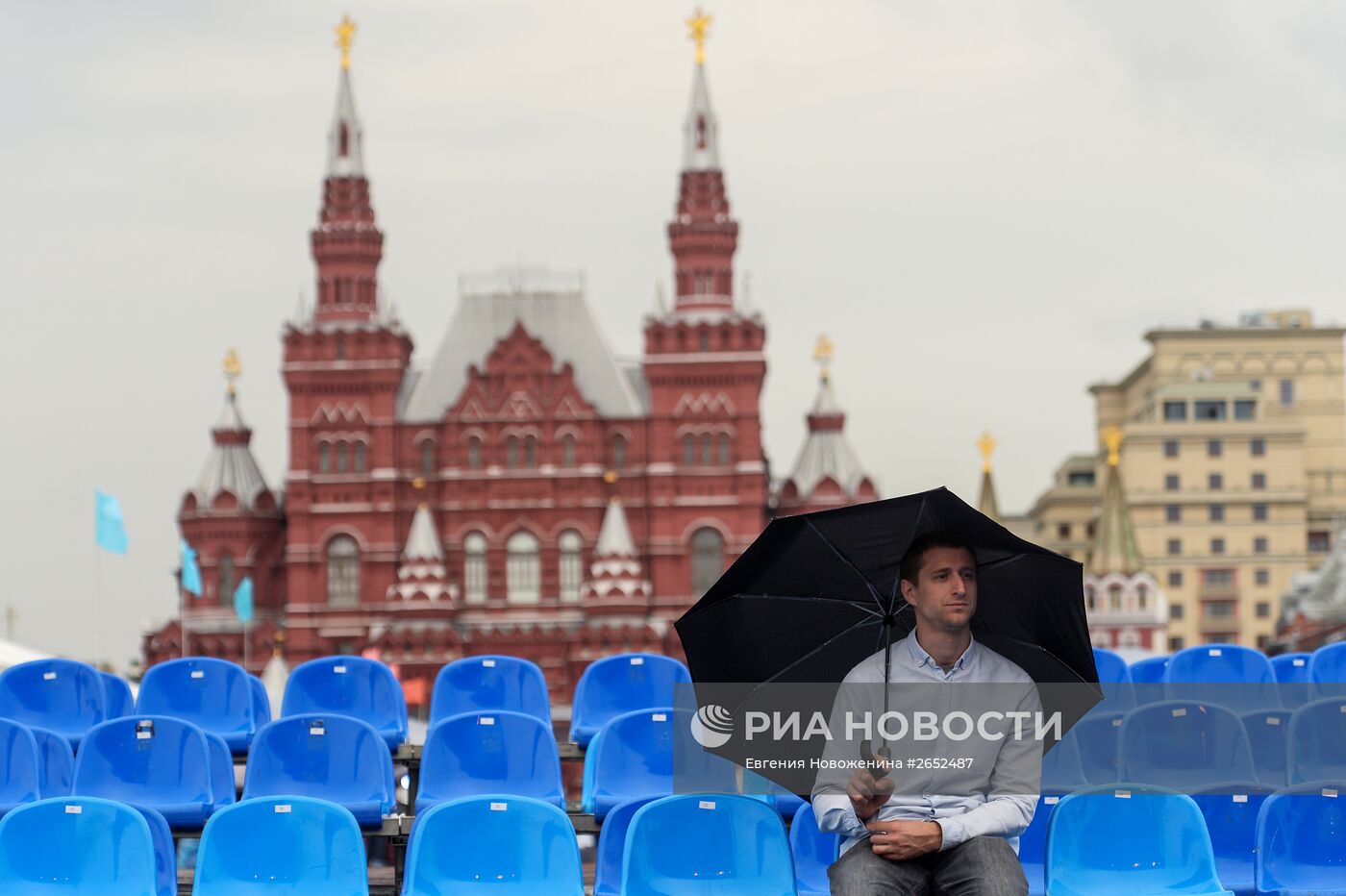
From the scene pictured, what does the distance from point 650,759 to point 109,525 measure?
2631cm

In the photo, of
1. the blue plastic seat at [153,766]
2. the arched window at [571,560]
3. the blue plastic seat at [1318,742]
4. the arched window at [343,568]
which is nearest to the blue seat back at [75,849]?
the blue plastic seat at [153,766]

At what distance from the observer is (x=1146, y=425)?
98188 mm

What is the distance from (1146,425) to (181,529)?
57.5m

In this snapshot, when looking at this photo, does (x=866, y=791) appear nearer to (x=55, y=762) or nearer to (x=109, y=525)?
(x=55, y=762)

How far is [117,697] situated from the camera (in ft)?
35.0

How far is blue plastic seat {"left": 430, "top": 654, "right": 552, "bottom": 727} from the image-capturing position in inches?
400

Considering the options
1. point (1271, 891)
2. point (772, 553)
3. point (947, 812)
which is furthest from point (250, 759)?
point (1271, 891)

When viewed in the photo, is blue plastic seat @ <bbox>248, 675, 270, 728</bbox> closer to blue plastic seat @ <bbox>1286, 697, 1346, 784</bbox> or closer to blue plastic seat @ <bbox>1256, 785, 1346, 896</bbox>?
blue plastic seat @ <bbox>1286, 697, 1346, 784</bbox>

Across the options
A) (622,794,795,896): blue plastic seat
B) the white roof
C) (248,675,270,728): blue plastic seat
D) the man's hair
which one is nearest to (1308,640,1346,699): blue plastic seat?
(622,794,795,896): blue plastic seat

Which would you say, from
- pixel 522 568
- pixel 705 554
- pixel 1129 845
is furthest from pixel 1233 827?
pixel 522 568

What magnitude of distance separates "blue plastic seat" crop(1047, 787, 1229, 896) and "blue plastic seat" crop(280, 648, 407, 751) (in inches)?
187

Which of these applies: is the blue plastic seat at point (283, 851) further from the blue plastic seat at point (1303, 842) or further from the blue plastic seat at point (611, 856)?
the blue plastic seat at point (1303, 842)

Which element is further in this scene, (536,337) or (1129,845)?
(536,337)

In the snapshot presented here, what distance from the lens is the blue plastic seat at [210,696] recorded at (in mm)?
10406
